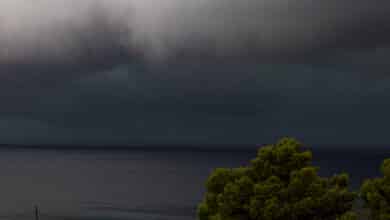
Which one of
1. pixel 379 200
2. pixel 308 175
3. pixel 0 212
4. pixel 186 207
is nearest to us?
pixel 379 200

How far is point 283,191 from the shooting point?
36.3 metres

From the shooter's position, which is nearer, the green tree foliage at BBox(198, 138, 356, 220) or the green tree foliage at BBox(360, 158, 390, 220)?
the green tree foliage at BBox(360, 158, 390, 220)

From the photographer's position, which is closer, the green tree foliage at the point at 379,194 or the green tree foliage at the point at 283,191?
the green tree foliage at the point at 379,194

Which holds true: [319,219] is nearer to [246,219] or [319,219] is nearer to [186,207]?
[246,219]

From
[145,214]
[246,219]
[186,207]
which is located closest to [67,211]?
[145,214]

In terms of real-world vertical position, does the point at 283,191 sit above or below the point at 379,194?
above

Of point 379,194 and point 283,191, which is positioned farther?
point 283,191

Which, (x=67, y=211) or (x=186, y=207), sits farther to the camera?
(x=186, y=207)

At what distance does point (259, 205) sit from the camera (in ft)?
120

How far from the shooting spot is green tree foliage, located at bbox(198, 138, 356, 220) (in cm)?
3612

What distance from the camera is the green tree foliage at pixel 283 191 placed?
3612 centimetres

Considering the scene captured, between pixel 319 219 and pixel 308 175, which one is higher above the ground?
pixel 308 175

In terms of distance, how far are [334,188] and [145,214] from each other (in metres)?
131

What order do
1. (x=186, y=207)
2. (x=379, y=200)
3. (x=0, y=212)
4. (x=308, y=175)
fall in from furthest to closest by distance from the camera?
(x=186, y=207), (x=0, y=212), (x=308, y=175), (x=379, y=200)
